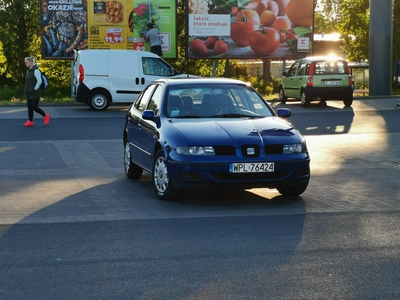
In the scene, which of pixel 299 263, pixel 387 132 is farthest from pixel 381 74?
pixel 299 263

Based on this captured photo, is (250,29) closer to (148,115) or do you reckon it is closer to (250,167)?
(148,115)

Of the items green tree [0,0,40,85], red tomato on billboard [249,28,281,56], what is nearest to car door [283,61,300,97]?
red tomato on billboard [249,28,281,56]

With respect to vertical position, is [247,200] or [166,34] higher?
[166,34]

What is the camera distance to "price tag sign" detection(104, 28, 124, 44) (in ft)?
111

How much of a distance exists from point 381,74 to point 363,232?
26759 millimetres

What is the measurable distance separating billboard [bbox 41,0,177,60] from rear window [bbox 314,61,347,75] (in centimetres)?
844

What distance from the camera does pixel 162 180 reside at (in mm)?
10547

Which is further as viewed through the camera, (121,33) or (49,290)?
(121,33)

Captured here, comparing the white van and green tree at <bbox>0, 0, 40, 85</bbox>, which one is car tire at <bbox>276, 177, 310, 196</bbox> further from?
green tree at <bbox>0, 0, 40, 85</bbox>

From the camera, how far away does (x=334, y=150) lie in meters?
16.6

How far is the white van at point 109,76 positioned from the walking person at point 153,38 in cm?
574

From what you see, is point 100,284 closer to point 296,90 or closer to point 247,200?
point 247,200

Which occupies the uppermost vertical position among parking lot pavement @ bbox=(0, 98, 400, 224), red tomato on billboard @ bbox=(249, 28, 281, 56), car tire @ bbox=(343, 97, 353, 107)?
red tomato on billboard @ bbox=(249, 28, 281, 56)

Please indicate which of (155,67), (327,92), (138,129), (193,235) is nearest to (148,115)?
(138,129)
